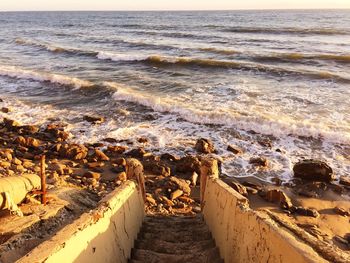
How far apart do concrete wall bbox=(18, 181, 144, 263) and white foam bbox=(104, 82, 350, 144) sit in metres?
7.94

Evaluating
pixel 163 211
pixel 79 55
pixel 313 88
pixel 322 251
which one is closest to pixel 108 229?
pixel 322 251

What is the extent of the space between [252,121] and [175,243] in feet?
27.6

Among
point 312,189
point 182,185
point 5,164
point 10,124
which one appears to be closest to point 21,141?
point 10,124

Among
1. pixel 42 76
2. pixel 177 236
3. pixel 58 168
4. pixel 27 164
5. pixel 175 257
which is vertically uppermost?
pixel 175 257

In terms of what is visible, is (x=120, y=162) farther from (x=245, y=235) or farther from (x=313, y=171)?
(x=245, y=235)

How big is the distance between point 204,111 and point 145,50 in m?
16.8

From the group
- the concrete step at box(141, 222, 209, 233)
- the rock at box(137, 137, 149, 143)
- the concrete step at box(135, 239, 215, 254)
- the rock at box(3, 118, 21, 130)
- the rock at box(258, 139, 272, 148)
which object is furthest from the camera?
the rock at box(3, 118, 21, 130)

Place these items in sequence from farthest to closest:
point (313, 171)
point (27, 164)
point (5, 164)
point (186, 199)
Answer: point (27, 164)
point (313, 171)
point (5, 164)
point (186, 199)

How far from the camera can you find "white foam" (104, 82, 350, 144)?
11.5 m

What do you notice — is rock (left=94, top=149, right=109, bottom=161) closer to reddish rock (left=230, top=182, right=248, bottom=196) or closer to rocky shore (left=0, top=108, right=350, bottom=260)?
rocky shore (left=0, top=108, right=350, bottom=260)

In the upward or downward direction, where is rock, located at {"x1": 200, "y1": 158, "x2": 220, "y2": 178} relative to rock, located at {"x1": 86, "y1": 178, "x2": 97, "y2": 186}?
upward

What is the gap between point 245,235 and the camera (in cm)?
358

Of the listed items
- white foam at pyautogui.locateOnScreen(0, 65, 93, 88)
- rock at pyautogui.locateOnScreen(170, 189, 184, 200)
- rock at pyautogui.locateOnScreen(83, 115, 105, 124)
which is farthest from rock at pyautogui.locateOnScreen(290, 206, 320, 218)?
white foam at pyautogui.locateOnScreen(0, 65, 93, 88)

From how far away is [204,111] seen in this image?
13688 millimetres
